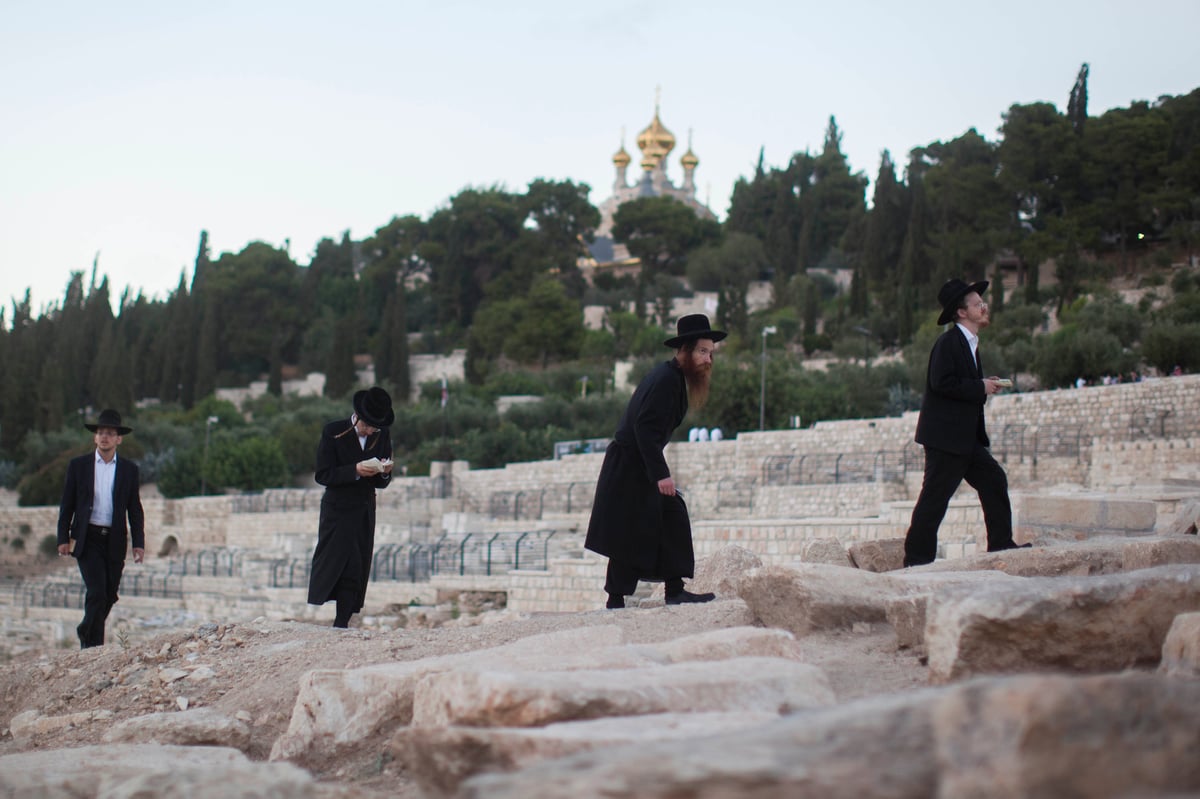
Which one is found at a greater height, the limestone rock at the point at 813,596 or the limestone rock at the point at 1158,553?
the limestone rock at the point at 1158,553

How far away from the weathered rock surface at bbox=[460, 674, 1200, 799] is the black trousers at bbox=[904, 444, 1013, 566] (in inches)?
154

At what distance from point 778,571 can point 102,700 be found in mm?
3029

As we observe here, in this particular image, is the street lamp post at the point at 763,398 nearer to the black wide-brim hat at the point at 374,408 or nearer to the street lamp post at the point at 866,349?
the street lamp post at the point at 866,349

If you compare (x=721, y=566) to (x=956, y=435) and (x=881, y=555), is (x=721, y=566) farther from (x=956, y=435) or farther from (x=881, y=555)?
(x=956, y=435)

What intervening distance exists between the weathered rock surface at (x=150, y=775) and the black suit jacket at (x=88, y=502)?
367 centimetres

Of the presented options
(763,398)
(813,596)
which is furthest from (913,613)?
(763,398)

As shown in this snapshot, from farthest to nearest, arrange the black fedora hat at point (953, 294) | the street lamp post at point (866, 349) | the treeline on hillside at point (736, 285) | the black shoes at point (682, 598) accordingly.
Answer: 1. the treeline on hillside at point (736, 285)
2. the street lamp post at point (866, 349)
3. the black fedora hat at point (953, 294)
4. the black shoes at point (682, 598)

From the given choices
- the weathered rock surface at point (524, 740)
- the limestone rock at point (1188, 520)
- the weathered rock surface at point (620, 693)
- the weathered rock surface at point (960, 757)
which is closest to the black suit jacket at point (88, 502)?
the weathered rock surface at point (620, 693)

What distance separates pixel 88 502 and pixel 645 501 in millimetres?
3376

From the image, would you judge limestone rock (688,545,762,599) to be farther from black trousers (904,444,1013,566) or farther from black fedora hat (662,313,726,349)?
black fedora hat (662,313,726,349)

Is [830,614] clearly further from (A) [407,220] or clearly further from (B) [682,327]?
(A) [407,220]

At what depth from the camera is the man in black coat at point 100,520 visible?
24.4ft

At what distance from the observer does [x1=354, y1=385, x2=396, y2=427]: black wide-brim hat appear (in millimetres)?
6930

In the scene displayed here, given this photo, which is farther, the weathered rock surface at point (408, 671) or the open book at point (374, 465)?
the open book at point (374, 465)
